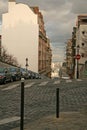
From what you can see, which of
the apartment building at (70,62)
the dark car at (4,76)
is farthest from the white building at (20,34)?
the dark car at (4,76)

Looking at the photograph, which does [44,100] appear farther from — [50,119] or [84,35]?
[84,35]

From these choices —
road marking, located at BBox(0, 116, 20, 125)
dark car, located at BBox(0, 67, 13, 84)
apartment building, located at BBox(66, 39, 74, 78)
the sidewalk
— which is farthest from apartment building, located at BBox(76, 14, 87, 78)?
the sidewalk

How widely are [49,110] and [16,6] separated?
84543mm

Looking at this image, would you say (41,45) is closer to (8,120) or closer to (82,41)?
(82,41)

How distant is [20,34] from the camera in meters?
99.2

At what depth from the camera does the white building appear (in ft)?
322

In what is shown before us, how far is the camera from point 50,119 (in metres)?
11.5

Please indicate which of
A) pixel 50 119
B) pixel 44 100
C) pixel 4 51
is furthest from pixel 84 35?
pixel 50 119

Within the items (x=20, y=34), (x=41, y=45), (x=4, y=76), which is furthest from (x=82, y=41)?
(x=4, y=76)

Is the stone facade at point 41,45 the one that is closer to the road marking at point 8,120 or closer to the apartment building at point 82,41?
the apartment building at point 82,41

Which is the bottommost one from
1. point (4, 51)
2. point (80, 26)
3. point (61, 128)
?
point (61, 128)

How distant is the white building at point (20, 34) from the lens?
322ft

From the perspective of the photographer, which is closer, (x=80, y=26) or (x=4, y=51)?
(x=4, y=51)

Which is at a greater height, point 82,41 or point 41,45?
point 82,41
